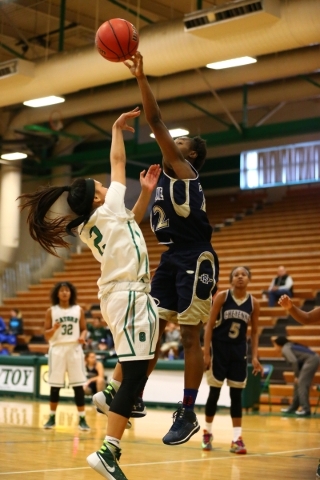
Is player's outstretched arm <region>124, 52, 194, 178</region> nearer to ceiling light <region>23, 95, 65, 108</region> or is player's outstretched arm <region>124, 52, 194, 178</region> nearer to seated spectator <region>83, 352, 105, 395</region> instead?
seated spectator <region>83, 352, 105, 395</region>

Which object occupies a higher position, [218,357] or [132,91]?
[132,91]

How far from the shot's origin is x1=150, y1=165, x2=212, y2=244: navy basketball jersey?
5.41 meters

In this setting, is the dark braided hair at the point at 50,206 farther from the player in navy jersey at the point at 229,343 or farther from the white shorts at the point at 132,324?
the player in navy jersey at the point at 229,343

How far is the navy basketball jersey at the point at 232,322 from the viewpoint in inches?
332

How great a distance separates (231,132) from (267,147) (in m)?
4.86

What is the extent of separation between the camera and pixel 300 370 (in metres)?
13.8

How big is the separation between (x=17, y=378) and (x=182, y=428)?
36.3ft

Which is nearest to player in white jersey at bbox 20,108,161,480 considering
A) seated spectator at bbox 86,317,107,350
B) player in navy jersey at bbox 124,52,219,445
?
player in navy jersey at bbox 124,52,219,445

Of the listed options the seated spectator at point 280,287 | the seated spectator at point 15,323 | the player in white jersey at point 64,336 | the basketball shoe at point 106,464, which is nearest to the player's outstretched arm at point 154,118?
the basketball shoe at point 106,464

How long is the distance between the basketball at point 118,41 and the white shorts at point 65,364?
606 centimetres

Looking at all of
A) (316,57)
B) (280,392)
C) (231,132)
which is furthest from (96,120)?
(280,392)

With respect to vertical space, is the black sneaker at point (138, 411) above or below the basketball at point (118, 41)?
below

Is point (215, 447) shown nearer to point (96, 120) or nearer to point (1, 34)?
point (1, 34)

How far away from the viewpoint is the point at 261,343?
1642 cm
